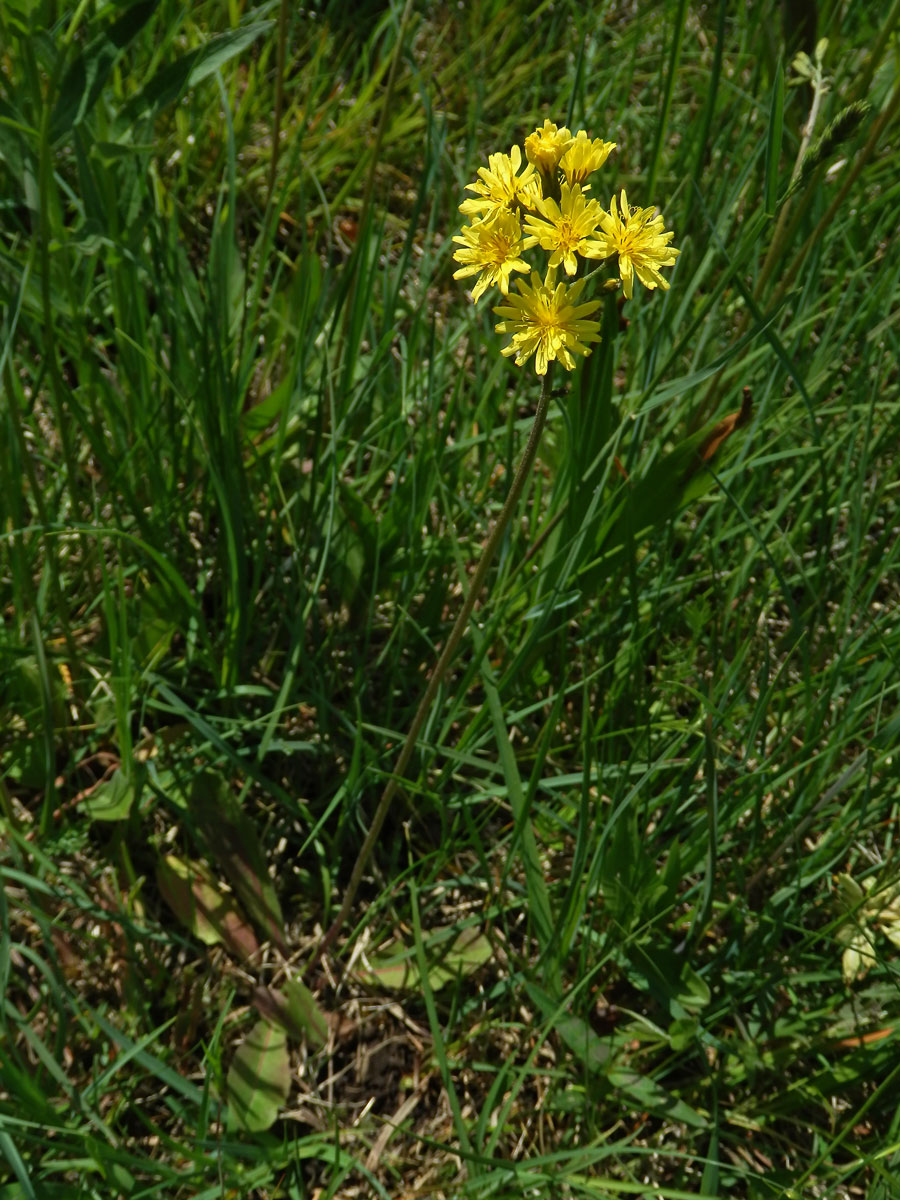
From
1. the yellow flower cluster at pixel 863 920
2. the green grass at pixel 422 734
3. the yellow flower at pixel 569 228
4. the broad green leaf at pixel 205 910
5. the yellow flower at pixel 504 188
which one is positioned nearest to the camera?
the yellow flower at pixel 569 228

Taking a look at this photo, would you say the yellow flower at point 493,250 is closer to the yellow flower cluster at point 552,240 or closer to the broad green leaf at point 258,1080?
the yellow flower cluster at point 552,240

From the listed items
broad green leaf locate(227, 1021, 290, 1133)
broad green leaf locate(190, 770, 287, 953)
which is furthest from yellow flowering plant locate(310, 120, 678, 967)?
broad green leaf locate(227, 1021, 290, 1133)

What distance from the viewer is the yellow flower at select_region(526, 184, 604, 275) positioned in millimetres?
1222

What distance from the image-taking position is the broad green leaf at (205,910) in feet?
6.31

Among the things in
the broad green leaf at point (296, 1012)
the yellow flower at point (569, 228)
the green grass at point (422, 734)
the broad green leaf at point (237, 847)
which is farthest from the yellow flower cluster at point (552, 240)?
the broad green leaf at point (296, 1012)

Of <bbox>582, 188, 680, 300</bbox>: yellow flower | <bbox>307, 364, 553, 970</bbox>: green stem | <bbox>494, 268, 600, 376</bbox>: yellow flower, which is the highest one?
<bbox>582, 188, 680, 300</bbox>: yellow flower

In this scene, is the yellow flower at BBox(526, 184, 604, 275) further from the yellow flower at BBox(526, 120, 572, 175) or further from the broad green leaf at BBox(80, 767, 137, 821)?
the broad green leaf at BBox(80, 767, 137, 821)

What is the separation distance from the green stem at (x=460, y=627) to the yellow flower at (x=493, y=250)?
14 cm

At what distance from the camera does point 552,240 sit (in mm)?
1233

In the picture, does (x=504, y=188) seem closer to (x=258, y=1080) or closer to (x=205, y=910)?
(x=205, y=910)

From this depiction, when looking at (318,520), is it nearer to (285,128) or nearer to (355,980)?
(355,980)

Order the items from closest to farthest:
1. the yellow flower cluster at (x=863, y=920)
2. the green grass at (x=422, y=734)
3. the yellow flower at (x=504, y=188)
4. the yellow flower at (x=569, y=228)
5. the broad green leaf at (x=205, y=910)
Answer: the yellow flower at (x=569, y=228), the yellow flower at (x=504, y=188), the green grass at (x=422, y=734), the yellow flower cluster at (x=863, y=920), the broad green leaf at (x=205, y=910)

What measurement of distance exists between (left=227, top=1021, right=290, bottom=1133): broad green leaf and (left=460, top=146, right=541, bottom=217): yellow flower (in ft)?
4.64

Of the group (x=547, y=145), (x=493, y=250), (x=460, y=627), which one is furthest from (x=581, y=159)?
(x=460, y=627)
